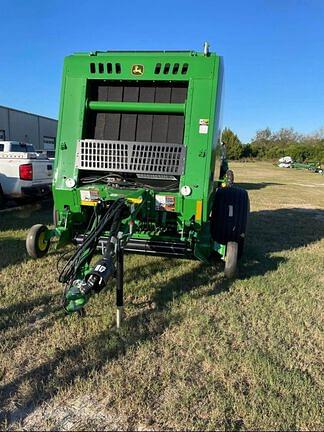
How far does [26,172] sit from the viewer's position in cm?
932

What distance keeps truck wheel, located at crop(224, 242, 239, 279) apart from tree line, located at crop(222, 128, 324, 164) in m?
49.7

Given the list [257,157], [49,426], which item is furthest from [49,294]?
[257,157]

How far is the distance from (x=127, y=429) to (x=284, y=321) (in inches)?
84.1

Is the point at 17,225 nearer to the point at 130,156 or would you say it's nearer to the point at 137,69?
the point at 130,156

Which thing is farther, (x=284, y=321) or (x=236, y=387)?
(x=284, y=321)

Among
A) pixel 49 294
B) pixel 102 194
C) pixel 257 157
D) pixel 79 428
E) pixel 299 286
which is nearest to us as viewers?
pixel 79 428

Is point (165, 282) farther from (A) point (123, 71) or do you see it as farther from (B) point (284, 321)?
(A) point (123, 71)

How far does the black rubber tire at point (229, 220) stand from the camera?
226 inches

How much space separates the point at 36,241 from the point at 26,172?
4731 mm

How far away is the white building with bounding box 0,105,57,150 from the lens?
23861mm

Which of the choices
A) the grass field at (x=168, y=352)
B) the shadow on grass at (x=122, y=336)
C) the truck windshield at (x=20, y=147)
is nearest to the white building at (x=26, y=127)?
the truck windshield at (x=20, y=147)

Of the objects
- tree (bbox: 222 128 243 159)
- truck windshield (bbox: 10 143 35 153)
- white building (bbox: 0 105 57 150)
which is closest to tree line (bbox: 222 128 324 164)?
tree (bbox: 222 128 243 159)

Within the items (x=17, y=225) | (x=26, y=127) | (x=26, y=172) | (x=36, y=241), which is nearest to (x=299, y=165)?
(x=26, y=127)

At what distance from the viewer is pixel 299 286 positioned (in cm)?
505
